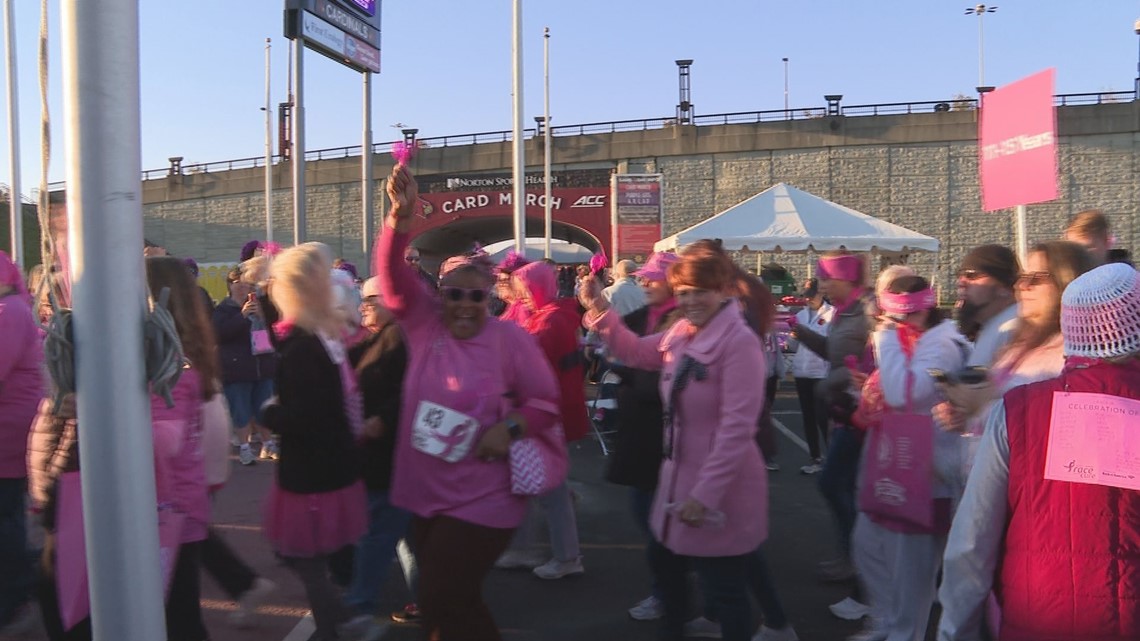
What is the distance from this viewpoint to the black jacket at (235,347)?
816 centimetres

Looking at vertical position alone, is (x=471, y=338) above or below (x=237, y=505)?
above

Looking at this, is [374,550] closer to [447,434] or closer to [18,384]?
[447,434]

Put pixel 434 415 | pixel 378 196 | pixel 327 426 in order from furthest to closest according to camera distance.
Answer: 1. pixel 378 196
2. pixel 327 426
3. pixel 434 415

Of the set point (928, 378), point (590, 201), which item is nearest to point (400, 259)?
point (928, 378)

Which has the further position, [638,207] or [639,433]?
[638,207]

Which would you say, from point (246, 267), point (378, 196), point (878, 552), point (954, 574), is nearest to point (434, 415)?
point (954, 574)

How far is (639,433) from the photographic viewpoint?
14.4 feet

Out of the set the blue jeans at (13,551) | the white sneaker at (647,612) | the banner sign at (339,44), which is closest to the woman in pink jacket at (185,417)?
the blue jeans at (13,551)

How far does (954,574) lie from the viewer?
1.99 meters

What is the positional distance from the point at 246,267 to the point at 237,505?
6.44ft

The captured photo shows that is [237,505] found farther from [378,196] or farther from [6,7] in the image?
[378,196]

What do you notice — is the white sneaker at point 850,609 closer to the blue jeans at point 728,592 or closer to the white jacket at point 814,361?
the blue jeans at point 728,592

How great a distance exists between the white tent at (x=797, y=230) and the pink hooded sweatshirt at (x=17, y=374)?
433 inches

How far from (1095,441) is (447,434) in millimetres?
1979
